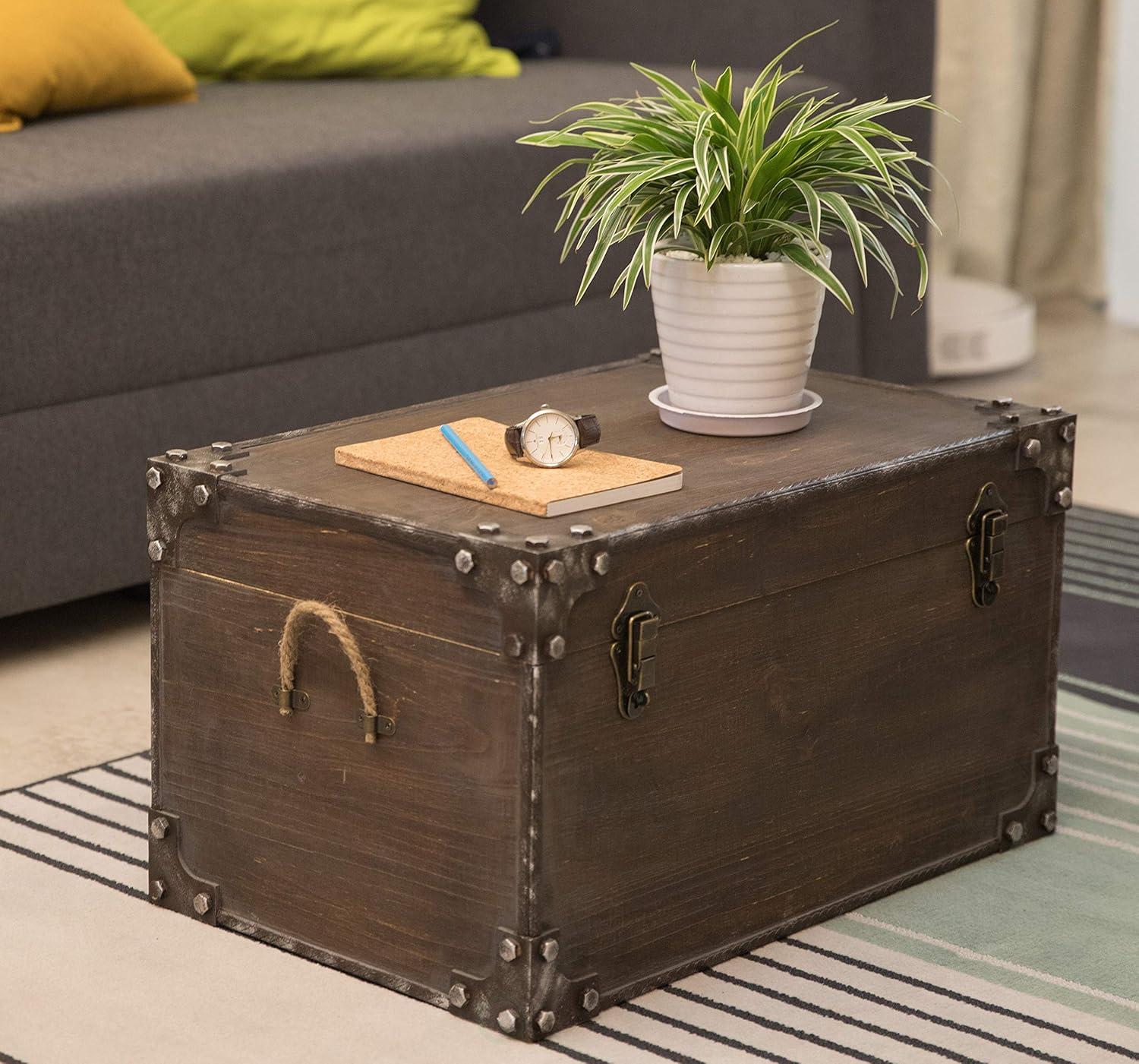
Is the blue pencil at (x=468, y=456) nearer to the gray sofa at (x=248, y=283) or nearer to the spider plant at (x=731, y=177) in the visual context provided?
the spider plant at (x=731, y=177)

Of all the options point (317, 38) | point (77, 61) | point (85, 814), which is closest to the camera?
point (85, 814)

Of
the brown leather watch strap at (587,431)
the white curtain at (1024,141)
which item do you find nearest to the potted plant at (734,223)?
the brown leather watch strap at (587,431)

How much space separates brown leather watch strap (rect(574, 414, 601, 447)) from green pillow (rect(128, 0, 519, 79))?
1.41m

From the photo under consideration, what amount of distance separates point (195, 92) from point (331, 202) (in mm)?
440

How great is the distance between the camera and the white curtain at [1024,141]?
3.53m

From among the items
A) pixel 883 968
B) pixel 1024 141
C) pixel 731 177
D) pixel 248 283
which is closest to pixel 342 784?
pixel 883 968

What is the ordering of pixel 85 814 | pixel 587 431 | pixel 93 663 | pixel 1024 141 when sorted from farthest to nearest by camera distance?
1. pixel 1024 141
2. pixel 93 663
3. pixel 85 814
4. pixel 587 431

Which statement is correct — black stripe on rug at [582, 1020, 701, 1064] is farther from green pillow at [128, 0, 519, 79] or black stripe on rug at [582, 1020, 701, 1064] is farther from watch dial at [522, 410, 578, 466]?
green pillow at [128, 0, 519, 79]

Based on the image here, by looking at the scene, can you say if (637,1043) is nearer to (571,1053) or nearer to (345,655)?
(571,1053)

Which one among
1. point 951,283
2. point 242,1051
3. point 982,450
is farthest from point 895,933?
point 951,283

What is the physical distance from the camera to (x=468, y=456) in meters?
1.33

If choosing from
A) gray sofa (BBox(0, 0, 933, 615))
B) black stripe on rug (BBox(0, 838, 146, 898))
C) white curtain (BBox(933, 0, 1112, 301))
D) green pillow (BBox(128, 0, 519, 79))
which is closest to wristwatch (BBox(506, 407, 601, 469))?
black stripe on rug (BBox(0, 838, 146, 898))

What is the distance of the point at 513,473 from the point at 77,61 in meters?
1.15

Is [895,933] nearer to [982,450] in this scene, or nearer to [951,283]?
[982,450]
